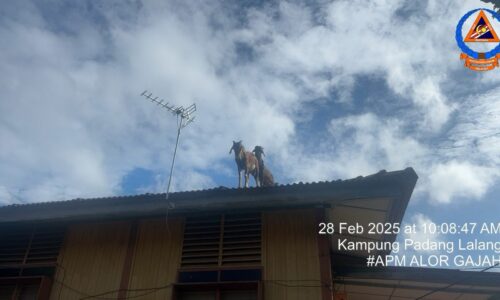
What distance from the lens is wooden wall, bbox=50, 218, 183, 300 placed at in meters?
9.28

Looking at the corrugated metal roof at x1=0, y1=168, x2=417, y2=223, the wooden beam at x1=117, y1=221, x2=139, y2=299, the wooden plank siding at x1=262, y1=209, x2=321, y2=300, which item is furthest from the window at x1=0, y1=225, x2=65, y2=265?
the wooden plank siding at x1=262, y1=209, x2=321, y2=300

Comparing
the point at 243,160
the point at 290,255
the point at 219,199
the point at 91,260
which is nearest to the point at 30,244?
the point at 91,260

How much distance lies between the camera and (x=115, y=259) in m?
9.77

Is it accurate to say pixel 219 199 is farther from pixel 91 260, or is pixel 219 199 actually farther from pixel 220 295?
pixel 91 260

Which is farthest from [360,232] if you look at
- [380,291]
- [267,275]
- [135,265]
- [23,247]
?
[23,247]

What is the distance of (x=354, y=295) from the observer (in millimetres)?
10641

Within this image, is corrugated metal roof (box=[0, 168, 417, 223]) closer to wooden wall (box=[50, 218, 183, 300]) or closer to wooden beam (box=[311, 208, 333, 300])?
wooden beam (box=[311, 208, 333, 300])

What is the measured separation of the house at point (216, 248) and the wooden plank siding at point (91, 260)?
26 mm

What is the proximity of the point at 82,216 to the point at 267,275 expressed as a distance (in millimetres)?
4969

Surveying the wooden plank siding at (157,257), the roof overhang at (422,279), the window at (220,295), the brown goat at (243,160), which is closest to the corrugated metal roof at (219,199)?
the wooden plank siding at (157,257)

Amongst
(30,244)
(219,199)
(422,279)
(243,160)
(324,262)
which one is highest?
(243,160)

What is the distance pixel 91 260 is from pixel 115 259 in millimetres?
701

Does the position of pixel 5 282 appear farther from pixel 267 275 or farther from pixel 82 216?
pixel 267 275

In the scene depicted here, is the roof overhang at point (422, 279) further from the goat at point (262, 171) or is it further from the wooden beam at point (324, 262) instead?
the goat at point (262, 171)
